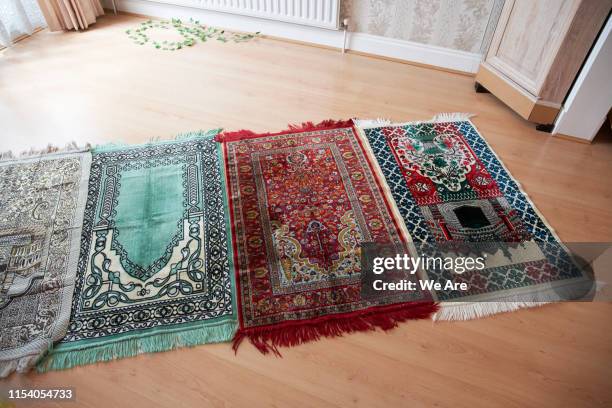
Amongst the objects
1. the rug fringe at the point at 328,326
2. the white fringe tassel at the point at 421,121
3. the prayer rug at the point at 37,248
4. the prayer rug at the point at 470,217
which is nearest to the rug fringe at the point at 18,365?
the prayer rug at the point at 37,248

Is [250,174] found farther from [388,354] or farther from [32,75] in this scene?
[32,75]

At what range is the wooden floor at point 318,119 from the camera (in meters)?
1.45

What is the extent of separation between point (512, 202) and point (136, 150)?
6.53 ft

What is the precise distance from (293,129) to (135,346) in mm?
1454

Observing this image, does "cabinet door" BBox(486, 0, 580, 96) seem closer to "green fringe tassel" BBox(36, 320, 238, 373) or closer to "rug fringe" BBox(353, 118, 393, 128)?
"rug fringe" BBox(353, 118, 393, 128)

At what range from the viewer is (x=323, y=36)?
127 inches

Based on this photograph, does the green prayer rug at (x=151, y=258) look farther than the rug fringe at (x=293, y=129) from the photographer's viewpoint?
No

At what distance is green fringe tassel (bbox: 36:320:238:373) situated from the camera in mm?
1513

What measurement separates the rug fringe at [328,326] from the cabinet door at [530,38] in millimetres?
1562

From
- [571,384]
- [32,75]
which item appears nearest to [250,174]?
[571,384]

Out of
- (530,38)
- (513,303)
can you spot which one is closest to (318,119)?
(530,38)

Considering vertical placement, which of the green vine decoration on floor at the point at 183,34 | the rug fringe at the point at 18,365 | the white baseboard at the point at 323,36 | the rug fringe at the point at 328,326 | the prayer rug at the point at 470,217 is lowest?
the rug fringe at the point at 18,365

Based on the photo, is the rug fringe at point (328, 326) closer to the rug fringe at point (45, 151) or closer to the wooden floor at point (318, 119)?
the wooden floor at point (318, 119)

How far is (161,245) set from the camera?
1874mm
